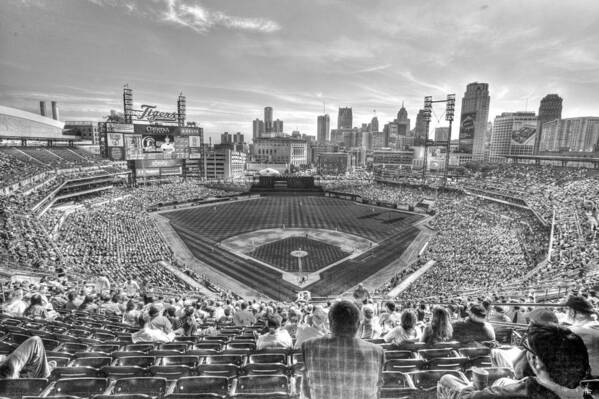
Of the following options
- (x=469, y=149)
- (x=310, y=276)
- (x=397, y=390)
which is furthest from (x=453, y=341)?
(x=469, y=149)

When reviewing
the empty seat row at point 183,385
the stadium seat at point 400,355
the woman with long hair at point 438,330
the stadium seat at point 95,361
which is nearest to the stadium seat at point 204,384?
the empty seat row at point 183,385

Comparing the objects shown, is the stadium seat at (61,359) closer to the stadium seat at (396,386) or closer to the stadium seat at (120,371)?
the stadium seat at (120,371)

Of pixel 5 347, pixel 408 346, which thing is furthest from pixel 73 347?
pixel 408 346

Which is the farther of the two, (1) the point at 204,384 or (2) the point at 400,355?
(2) the point at 400,355

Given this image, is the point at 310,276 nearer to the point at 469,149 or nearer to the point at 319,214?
the point at 319,214

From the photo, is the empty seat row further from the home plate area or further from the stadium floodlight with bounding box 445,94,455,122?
the stadium floodlight with bounding box 445,94,455,122

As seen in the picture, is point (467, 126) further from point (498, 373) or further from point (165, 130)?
point (498, 373)
